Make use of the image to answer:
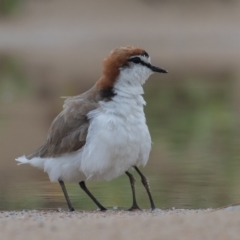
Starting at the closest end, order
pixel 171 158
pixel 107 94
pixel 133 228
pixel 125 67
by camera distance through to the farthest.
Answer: pixel 133 228 < pixel 107 94 < pixel 125 67 < pixel 171 158

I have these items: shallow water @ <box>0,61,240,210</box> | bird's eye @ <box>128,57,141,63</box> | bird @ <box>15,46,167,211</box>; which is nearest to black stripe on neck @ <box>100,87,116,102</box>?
bird @ <box>15,46,167,211</box>

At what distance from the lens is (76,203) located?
9094 millimetres

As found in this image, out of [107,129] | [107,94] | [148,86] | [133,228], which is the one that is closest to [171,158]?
[107,94]

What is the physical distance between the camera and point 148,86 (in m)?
20.8

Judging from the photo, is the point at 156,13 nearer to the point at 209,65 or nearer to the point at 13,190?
the point at 209,65

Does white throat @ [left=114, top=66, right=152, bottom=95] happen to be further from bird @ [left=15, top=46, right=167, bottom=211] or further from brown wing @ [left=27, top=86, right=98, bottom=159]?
brown wing @ [left=27, top=86, right=98, bottom=159]

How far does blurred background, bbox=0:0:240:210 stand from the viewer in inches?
391

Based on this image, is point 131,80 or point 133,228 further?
point 131,80

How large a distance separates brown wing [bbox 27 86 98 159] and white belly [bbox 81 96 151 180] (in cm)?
10

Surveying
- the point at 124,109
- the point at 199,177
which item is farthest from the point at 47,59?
the point at 124,109

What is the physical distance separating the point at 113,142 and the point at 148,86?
13243 mm

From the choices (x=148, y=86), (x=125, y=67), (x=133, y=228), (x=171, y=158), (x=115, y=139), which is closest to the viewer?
(x=133, y=228)

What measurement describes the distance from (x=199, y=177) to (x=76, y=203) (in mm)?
1912

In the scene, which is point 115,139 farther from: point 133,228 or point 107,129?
→ point 133,228
